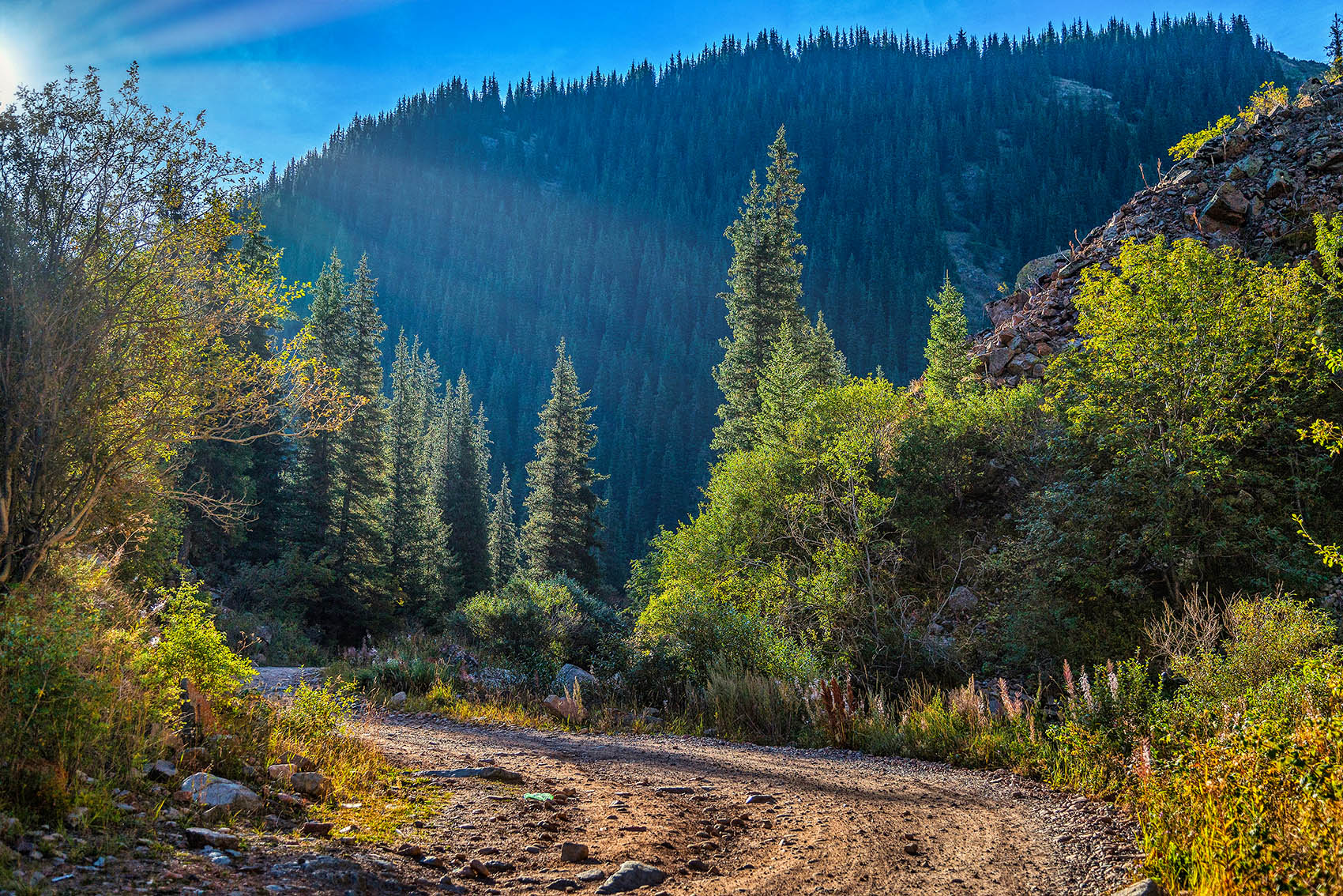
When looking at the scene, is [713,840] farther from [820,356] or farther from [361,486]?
[820,356]

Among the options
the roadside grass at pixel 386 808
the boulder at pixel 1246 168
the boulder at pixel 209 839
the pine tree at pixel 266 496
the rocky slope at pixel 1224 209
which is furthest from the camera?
the pine tree at pixel 266 496

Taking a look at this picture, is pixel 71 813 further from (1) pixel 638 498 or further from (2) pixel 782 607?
(1) pixel 638 498

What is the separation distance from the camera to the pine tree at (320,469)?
30766mm

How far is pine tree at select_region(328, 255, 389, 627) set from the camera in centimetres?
3020

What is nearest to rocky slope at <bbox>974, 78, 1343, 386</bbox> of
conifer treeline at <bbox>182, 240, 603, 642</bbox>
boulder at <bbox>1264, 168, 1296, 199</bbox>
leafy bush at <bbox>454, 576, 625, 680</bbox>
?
boulder at <bbox>1264, 168, 1296, 199</bbox>

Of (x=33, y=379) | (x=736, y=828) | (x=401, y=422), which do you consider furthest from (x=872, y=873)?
(x=401, y=422)

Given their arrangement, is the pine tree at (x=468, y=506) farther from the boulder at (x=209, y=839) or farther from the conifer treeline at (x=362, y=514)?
the boulder at (x=209, y=839)

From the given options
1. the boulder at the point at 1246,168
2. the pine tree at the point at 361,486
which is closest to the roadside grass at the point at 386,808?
the boulder at the point at 1246,168

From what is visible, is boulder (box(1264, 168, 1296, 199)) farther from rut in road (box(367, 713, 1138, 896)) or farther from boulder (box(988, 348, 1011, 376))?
rut in road (box(367, 713, 1138, 896))

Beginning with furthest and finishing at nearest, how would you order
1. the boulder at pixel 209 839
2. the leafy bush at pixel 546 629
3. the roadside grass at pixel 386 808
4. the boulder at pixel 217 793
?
the leafy bush at pixel 546 629
the roadside grass at pixel 386 808
the boulder at pixel 217 793
the boulder at pixel 209 839

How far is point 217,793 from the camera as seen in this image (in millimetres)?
4746

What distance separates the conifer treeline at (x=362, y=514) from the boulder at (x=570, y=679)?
1298cm

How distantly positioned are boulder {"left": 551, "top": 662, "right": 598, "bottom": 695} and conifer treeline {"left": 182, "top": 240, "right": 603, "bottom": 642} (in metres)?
13.0

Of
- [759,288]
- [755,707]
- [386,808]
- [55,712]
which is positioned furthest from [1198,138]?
[55,712]
